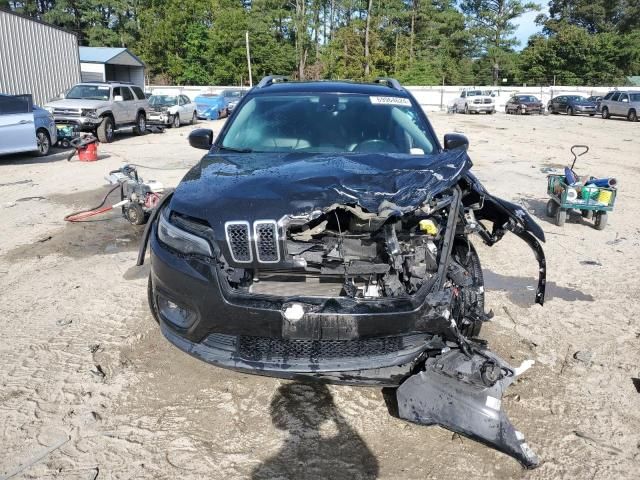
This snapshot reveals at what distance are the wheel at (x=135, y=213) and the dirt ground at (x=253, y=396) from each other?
34.7 inches

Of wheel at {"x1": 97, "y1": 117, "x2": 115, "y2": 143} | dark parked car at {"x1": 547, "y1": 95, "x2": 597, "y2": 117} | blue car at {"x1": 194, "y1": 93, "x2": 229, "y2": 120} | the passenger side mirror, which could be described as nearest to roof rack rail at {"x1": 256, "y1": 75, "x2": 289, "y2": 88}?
the passenger side mirror

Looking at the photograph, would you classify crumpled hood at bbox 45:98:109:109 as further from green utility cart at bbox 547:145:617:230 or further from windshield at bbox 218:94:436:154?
green utility cart at bbox 547:145:617:230

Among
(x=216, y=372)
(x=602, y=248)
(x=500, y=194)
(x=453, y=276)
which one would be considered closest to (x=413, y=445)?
(x=453, y=276)

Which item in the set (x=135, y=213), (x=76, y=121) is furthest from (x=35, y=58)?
(x=135, y=213)

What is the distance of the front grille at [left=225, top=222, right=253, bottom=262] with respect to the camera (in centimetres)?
276

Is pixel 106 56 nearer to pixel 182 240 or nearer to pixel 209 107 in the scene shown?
pixel 209 107

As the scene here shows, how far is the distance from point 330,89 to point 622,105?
3064 cm

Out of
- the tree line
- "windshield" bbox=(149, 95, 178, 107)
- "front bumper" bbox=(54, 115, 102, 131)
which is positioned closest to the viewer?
"front bumper" bbox=(54, 115, 102, 131)

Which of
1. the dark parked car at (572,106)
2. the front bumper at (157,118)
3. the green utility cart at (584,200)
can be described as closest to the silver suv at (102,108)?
the front bumper at (157,118)

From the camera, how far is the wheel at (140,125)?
18969 millimetres

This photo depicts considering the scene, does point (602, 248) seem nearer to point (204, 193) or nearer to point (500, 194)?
point (500, 194)

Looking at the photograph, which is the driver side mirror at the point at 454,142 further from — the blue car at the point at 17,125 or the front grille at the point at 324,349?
the blue car at the point at 17,125

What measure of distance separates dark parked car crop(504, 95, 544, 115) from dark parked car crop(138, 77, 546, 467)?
34.7 metres

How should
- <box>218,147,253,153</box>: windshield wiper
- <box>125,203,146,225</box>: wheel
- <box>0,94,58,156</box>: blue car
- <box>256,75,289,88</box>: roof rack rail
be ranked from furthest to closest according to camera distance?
<box>0,94,58,156</box>: blue car < <box>125,203,146,225</box>: wheel < <box>256,75,289,88</box>: roof rack rail < <box>218,147,253,153</box>: windshield wiper
